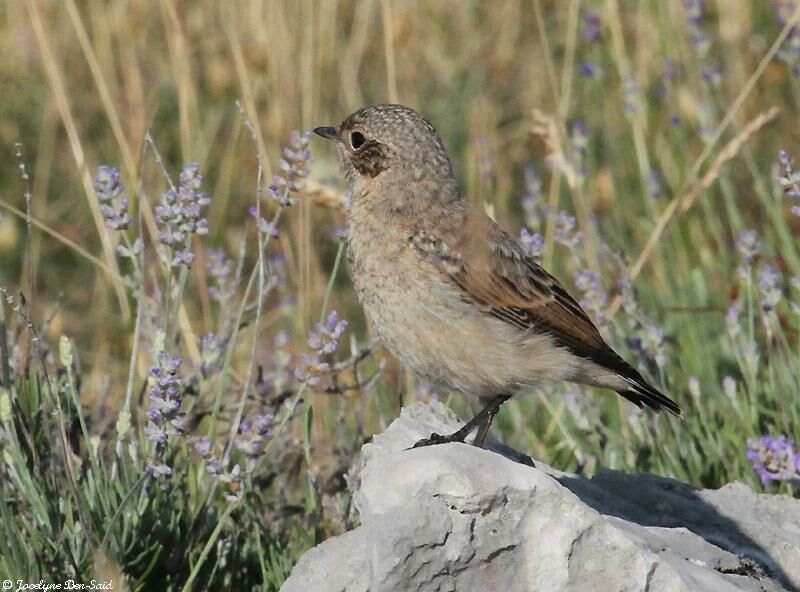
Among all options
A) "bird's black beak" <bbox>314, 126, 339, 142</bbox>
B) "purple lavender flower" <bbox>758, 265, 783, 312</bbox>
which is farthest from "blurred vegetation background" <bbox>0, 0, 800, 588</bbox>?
"bird's black beak" <bbox>314, 126, 339, 142</bbox>

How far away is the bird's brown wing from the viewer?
446cm

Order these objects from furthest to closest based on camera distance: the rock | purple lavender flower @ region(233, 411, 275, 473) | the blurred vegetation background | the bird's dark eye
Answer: the blurred vegetation background < the bird's dark eye < purple lavender flower @ region(233, 411, 275, 473) < the rock

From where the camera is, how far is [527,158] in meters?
8.65

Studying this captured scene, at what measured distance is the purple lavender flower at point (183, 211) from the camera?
4039 millimetres

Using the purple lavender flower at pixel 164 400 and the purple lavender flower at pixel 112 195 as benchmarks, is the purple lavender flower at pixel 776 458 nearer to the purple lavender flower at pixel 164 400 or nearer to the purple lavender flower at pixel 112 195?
the purple lavender flower at pixel 164 400

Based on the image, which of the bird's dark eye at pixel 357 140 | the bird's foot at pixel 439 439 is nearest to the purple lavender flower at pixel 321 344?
the bird's foot at pixel 439 439

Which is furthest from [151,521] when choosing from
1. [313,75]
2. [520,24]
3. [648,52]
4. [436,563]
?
[520,24]

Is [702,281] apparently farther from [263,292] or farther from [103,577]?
[103,577]

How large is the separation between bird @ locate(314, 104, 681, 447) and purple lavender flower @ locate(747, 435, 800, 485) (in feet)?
0.97

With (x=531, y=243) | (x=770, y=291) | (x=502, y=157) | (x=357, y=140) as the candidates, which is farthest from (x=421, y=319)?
(x=502, y=157)

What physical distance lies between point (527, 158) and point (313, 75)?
2742 millimetres

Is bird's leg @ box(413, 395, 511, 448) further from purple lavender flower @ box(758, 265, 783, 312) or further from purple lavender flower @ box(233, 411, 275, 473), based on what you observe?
purple lavender flower @ box(758, 265, 783, 312)

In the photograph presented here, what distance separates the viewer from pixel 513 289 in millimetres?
4582

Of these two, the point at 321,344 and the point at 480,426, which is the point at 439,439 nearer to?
the point at 480,426
